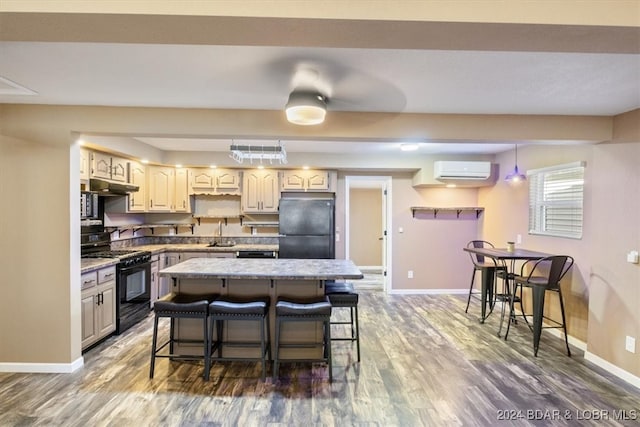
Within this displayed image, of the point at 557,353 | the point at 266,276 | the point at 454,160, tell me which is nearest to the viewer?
the point at 266,276

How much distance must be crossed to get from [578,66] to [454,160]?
3.25 metres

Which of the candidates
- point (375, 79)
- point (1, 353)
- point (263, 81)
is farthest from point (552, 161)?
point (1, 353)

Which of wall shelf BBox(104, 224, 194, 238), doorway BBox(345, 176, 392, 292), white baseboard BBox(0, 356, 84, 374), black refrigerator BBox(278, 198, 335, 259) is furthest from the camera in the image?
doorway BBox(345, 176, 392, 292)

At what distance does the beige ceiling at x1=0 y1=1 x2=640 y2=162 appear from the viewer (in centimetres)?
118

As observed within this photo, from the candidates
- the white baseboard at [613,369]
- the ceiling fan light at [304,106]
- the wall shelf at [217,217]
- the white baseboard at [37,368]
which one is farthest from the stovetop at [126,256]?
the white baseboard at [613,369]

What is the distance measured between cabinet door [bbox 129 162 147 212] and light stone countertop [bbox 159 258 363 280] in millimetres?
1925

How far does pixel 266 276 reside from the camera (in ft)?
8.97

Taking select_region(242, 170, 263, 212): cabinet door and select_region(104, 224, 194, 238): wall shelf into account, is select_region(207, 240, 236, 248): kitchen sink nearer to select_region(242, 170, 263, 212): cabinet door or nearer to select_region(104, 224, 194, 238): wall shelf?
select_region(104, 224, 194, 238): wall shelf

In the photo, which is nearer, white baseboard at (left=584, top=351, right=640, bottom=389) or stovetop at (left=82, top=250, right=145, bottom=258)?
white baseboard at (left=584, top=351, right=640, bottom=389)

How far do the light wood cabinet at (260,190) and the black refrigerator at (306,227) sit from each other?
0.35 metres

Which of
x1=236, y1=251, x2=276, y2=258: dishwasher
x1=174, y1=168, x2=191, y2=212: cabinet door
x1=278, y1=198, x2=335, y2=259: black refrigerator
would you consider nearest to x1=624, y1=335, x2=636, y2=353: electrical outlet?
x1=278, y1=198, x2=335, y2=259: black refrigerator

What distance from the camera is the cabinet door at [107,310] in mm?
3348

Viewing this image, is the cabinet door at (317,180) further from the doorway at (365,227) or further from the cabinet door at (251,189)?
the doorway at (365,227)

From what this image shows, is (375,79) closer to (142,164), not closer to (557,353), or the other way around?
(557,353)
